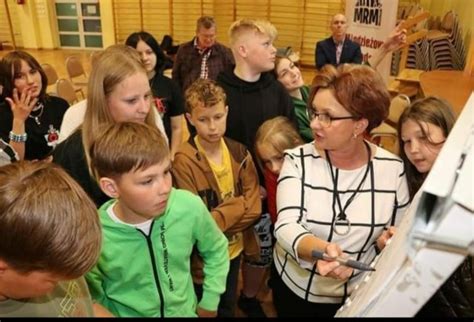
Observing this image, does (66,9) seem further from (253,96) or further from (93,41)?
(253,96)

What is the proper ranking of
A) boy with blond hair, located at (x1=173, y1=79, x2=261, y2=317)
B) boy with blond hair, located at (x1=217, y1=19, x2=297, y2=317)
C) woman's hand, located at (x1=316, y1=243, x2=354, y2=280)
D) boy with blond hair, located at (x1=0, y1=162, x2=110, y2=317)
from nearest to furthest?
1. boy with blond hair, located at (x1=0, y1=162, x2=110, y2=317)
2. woman's hand, located at (x1=316, y1=243, x2=354, y2=280)
3. boy with blond hair, located at (x1=173, y1=79, x2=261, y2=317)
4. boy with blond hair, located at (x1=217, y1=19, x2=297, y2=317)

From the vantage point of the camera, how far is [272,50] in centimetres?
249

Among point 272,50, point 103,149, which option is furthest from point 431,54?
point 103,149

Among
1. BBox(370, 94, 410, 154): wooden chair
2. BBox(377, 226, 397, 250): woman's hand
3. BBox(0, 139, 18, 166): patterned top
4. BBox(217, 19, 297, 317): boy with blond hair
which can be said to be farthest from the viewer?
BBox(370, 94, 410, 154): wooden chair

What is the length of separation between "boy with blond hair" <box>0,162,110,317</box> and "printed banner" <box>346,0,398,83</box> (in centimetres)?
480

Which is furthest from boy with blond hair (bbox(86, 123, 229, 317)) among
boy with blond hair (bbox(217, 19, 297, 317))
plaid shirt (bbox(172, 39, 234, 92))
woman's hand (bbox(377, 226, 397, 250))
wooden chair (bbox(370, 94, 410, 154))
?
wooden chair (bbox(370, 94, 410, 154))

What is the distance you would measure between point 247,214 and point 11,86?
179 cm

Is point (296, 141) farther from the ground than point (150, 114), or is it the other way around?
point (150, 114)

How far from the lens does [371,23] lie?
18.1 ft

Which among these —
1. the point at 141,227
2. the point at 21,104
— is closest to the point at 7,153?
the point at 21,104

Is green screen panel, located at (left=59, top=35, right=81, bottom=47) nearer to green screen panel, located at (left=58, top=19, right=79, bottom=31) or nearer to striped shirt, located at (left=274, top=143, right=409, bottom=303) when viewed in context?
green screen panel, located at (left=58, top=19, right=79, bottom=31)

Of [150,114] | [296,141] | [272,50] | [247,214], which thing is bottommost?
[247,214]

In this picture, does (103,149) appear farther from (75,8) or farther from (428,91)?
(75,8)

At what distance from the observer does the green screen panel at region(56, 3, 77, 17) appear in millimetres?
11312
